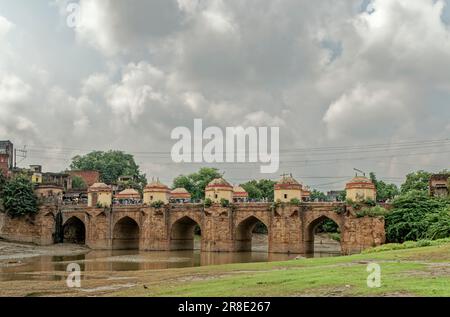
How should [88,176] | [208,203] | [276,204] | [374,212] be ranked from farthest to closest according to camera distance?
[88,176]
[208,203]
[276,204]
[374,212]

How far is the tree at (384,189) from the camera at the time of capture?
77250 millimetres

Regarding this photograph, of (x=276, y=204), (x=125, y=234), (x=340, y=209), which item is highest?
(x=276, y=204)

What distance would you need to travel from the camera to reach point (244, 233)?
55.7 metres

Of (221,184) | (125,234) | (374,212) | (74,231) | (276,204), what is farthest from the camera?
(74,231)

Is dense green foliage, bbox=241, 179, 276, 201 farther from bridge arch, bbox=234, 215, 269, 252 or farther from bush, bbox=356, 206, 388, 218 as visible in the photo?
bush, bbox=356, 206, 388, 218

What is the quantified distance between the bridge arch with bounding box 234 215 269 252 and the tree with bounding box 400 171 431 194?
19921 millimetres

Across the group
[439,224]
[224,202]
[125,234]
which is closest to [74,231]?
[125,234]

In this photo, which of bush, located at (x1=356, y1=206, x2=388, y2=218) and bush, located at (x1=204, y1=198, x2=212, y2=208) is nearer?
bush, located at (x1=356, y1=206, x2=388, y2=218)

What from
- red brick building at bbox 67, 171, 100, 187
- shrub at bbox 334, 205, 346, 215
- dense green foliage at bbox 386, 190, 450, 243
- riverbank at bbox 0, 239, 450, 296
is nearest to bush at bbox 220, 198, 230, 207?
shrub at bbox 334, 205, 346, 215

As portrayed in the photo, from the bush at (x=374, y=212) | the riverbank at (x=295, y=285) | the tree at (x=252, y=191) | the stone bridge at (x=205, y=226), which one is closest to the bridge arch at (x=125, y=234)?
the stone bridge at (x=205, y=226)

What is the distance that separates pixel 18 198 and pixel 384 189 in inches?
1905

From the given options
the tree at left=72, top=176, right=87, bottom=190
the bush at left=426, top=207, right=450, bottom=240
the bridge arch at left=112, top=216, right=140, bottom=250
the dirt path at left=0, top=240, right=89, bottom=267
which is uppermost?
the tree at left=72, top=176, right=87, bottom=190

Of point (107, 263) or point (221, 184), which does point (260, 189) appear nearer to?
point (221, 184)

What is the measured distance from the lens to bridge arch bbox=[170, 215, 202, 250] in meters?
56.5
